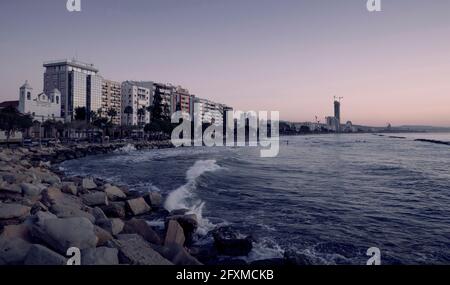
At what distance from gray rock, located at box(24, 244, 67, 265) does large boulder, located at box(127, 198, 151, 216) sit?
6.45 meters

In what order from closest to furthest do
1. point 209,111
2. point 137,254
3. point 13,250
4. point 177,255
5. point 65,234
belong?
point 13,250
point 65,234
point 137,254
point 177,255
point 209,111

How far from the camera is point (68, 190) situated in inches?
532

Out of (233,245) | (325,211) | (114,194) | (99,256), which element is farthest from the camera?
(114,194)

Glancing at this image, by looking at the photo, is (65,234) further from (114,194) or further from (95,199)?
(114,194)

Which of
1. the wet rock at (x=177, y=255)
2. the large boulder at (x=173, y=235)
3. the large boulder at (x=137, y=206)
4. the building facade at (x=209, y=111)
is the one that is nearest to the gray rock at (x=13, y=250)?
the wet rock at (x=177, y=255)

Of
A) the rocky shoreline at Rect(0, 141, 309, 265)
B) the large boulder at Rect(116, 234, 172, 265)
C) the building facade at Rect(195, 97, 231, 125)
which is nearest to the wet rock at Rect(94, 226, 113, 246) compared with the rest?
the rocky shoreline at Rect(0, 141, 309, 265)

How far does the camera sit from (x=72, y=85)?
10175cm

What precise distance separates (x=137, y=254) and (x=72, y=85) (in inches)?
4265

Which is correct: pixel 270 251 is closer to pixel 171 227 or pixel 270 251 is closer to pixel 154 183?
pixel 171 227

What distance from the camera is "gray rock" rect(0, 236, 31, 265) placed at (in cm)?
579

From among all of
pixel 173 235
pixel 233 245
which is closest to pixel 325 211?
pixel 233 245

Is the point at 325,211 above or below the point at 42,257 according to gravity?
below

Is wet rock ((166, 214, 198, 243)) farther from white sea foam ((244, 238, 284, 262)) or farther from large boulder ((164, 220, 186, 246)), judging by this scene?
white sea foam ((244, 238, 284, 262))

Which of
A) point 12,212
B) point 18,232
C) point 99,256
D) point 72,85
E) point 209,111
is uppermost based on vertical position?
point 72,85
